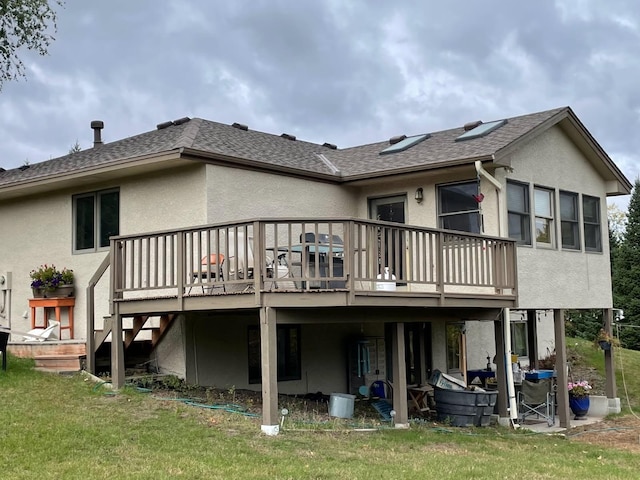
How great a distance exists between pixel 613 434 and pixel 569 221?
4296 millimetres

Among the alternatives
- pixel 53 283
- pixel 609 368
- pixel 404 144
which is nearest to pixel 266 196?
pixel 404 144

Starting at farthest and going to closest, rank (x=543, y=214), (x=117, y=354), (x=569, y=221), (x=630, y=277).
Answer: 1. (x=630, y=277)
2. (x=569, y=221)
3. (x=543, y=214)
4. (x=117, y=354)

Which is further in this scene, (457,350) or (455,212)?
(457,350)

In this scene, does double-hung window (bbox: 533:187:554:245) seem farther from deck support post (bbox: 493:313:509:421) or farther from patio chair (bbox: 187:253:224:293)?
patio chair (bbox: 187:253:224:293)

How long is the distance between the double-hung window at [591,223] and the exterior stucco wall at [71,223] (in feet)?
27.2

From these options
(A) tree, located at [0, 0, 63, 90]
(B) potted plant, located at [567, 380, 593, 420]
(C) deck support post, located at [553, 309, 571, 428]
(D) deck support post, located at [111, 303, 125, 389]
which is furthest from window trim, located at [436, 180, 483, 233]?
(A) tree, located at [0, 0, 63, 90]

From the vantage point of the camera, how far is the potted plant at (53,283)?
14.0m

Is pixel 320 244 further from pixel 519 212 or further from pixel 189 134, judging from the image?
pixel 519 212

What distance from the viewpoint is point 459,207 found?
13.8 m

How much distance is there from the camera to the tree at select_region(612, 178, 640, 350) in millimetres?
32844

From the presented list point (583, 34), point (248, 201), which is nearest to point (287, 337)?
point (248, 201)

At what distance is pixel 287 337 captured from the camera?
13.9m

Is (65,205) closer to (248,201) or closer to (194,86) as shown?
(248,201)

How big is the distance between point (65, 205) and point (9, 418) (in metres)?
6.36
